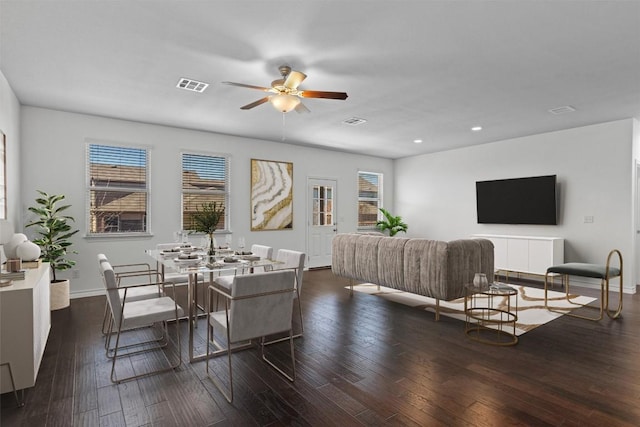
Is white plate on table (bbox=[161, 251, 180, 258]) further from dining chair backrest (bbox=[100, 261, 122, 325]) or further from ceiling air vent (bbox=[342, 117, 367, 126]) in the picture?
ceiling air vent (bbox=[342, 117, 367, 126])

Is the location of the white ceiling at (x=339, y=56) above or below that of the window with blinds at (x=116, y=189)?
above

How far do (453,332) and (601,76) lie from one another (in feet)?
10.2

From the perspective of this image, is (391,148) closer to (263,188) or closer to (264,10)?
(263,188)

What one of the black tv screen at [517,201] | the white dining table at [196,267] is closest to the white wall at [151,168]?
the white dining table at [196,267]

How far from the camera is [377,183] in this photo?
909 centimetres

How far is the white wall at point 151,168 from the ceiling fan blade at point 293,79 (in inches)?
129

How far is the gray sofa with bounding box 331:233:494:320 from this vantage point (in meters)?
4.03

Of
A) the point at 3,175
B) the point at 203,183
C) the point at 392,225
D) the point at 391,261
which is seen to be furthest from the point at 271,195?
the point at 3,175

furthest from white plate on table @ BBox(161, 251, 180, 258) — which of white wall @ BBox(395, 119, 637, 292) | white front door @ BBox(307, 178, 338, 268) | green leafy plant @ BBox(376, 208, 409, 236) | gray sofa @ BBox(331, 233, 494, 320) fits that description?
white wall @ BBox(395, 119, 637, 292)

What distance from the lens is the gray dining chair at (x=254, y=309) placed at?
2367mm

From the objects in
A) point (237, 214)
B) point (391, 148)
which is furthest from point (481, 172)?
point (237, 214)

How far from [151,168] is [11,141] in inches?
72.2

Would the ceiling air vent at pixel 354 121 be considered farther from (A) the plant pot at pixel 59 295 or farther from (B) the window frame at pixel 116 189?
(A) the plant pot at pixel 59 295

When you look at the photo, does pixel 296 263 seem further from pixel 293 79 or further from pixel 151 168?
pixel 151 168
